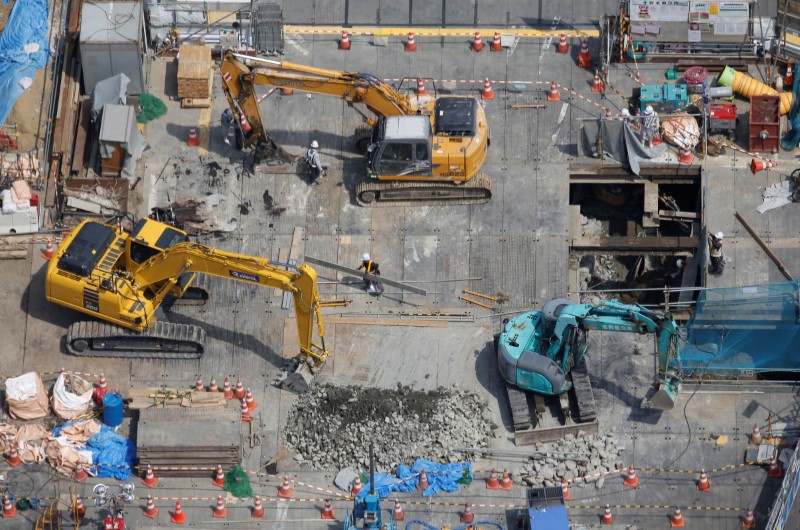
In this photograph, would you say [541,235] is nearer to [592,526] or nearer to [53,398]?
[592,526]

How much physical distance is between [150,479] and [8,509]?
168 inches

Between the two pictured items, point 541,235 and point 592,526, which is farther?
point 541,235

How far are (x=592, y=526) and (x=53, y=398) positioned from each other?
16.9m

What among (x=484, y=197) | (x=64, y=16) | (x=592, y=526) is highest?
(x=64, y=16)

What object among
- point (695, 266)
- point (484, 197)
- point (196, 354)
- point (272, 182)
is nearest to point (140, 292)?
point (196, 354)

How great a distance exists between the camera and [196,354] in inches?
2618

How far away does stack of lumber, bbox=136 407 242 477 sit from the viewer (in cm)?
6328

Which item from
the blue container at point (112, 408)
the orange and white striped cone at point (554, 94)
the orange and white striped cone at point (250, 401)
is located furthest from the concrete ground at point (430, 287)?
the blue container at point (112, 408)

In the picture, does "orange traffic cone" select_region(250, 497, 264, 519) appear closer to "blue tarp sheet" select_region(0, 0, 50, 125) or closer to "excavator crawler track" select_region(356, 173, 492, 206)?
"excavator crawler track" select_region(356, 173, 492, 206)

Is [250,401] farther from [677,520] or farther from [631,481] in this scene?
[677,520]

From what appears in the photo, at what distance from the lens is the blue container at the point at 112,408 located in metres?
64.5

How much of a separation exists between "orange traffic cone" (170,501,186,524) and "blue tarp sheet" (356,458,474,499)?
5.37 meters

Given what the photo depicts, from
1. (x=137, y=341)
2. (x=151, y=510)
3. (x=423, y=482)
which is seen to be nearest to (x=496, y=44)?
(x=137, y=341)

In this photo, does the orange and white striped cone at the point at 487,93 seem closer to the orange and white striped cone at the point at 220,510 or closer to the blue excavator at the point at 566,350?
the blue excavator at the point at 566,350
